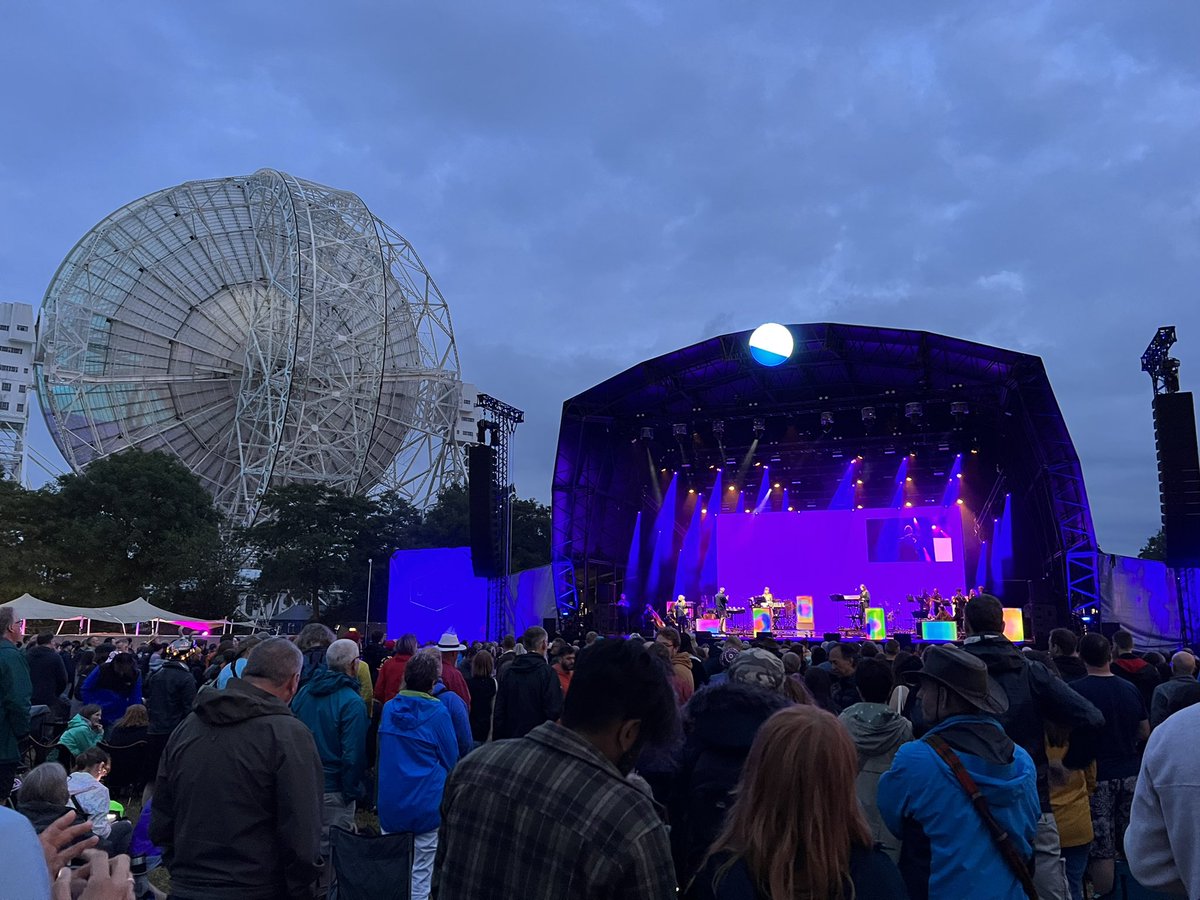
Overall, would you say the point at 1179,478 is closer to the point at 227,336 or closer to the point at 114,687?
the point at 114,687

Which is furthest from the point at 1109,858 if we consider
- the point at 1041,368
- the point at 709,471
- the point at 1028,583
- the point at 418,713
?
the point at 709,471

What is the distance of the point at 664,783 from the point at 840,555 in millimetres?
24127

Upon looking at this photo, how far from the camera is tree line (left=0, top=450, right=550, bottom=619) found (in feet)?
116

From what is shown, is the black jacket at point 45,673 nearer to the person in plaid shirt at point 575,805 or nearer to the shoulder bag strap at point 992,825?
the person in plaid shirt at point 575,805

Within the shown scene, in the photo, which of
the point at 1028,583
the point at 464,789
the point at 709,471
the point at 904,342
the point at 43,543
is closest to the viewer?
the point at 464,789

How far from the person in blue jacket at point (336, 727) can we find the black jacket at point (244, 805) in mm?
2161

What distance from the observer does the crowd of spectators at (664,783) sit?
2.07 m

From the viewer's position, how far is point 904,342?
73.1 ft

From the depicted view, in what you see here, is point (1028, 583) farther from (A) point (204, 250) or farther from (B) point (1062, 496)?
(A) point (204, 250)

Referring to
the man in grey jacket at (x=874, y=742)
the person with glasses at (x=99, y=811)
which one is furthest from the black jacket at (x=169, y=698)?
the man in grey jacket at (x=874, y=742)

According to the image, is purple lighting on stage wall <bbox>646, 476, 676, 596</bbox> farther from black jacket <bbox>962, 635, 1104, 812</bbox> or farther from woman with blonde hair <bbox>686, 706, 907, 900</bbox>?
woman with blonde hair <bbox>686, 706, 907, 900</bbox>

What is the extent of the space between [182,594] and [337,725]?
3532cm

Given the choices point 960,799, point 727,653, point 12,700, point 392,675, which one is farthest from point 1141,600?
point 12,700

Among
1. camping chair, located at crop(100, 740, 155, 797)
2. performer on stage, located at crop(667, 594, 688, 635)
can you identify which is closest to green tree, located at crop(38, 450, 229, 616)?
performer on stage, located at crop(667, 594, 688, 635)
